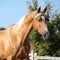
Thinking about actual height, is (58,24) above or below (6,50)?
above

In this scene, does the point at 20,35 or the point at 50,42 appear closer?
the point at 20,35

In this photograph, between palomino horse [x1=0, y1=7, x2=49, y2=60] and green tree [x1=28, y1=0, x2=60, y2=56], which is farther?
green tree [x1=28, y1=0, x2=60, y2=56]

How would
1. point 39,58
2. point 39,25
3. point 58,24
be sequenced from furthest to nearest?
point 58,24 < point 39,58 < point 39,25

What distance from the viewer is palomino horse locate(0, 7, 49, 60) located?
5504mm

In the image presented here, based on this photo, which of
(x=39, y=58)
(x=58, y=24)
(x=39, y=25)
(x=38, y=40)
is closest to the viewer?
(x=39, y=25)

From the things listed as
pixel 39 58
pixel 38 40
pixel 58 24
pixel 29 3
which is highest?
pixel 29 3

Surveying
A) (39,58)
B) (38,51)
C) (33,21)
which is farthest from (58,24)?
(33,21)

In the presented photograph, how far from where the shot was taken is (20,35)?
570cm

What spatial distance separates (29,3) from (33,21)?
1715 centimetres

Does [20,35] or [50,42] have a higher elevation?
[50,42]

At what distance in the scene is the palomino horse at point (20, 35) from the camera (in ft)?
18.1

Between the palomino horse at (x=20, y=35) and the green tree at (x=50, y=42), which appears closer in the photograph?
the palomino horse at (x=20, y=35)

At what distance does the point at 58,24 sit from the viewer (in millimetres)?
21547

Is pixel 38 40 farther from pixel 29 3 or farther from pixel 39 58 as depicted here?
pixel 39 58
